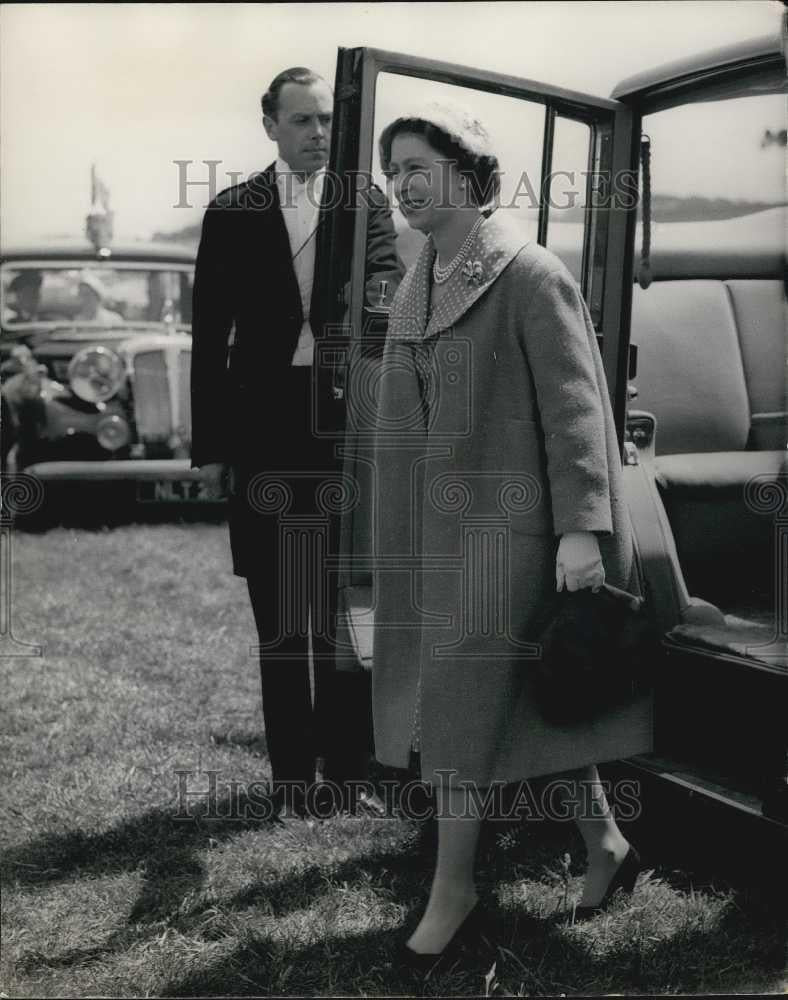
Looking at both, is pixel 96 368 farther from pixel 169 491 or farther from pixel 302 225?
pixel 302 225

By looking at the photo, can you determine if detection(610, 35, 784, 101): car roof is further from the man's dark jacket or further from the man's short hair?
the man's dark jacket

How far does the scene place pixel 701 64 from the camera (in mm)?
2873

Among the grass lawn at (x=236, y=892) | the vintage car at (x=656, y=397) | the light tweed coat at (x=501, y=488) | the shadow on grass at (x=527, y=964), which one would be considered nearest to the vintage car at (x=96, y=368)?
the grass lawn at (x=236, y=892)

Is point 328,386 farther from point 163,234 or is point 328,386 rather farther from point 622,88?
point 163,234

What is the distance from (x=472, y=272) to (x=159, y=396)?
575cm

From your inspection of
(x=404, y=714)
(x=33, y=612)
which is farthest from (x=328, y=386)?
(x=33, y=612)

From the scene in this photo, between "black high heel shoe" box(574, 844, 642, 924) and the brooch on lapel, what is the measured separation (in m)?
1.35

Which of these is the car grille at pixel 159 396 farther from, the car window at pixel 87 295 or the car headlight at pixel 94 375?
the car window at pixel 87 295

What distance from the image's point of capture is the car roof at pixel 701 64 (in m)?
2.74

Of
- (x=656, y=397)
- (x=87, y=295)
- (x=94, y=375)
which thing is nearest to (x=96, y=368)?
(x=94, y=375)

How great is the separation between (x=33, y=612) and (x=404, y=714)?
370 cm

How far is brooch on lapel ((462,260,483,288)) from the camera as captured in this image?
2359mm

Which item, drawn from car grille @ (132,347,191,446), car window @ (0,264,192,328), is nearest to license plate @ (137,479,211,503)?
car grille @ (132,347,191,446)

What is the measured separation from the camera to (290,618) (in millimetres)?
3289
